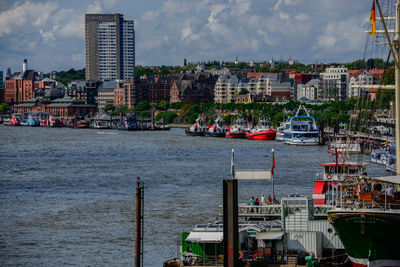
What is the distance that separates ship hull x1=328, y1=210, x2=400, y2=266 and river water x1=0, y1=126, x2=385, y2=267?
770 centimetres

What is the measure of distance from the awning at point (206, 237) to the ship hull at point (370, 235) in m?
4.05

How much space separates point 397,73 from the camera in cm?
3722

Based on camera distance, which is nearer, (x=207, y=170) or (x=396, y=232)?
(x=396, y=232)

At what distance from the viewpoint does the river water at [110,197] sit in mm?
34969

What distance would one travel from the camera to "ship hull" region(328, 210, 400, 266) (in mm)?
27703

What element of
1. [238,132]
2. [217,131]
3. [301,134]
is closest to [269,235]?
[301,134]

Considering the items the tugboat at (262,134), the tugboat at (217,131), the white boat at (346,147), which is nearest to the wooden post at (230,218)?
the white boat at (346,147)

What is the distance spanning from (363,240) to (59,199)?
2575cm

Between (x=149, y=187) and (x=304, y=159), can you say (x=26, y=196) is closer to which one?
(x=149, y=187)

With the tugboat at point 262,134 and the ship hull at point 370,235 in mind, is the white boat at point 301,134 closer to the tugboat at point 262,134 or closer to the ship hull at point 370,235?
the tugboat at point 262,134

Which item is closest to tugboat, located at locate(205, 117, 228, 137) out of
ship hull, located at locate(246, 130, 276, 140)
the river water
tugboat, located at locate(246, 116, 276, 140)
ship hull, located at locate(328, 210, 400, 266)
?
tugboat, located at locate(246, 116, 276, 140)

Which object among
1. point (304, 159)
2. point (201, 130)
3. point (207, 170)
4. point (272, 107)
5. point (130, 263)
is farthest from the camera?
point (272, 107)

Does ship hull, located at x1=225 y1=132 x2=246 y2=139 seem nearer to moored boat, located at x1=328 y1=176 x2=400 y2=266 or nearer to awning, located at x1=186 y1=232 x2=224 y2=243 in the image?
awning, located at x1=186 y1=232 x2=224 y2=243

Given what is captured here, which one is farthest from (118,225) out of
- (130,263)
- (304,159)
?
(304,159)
